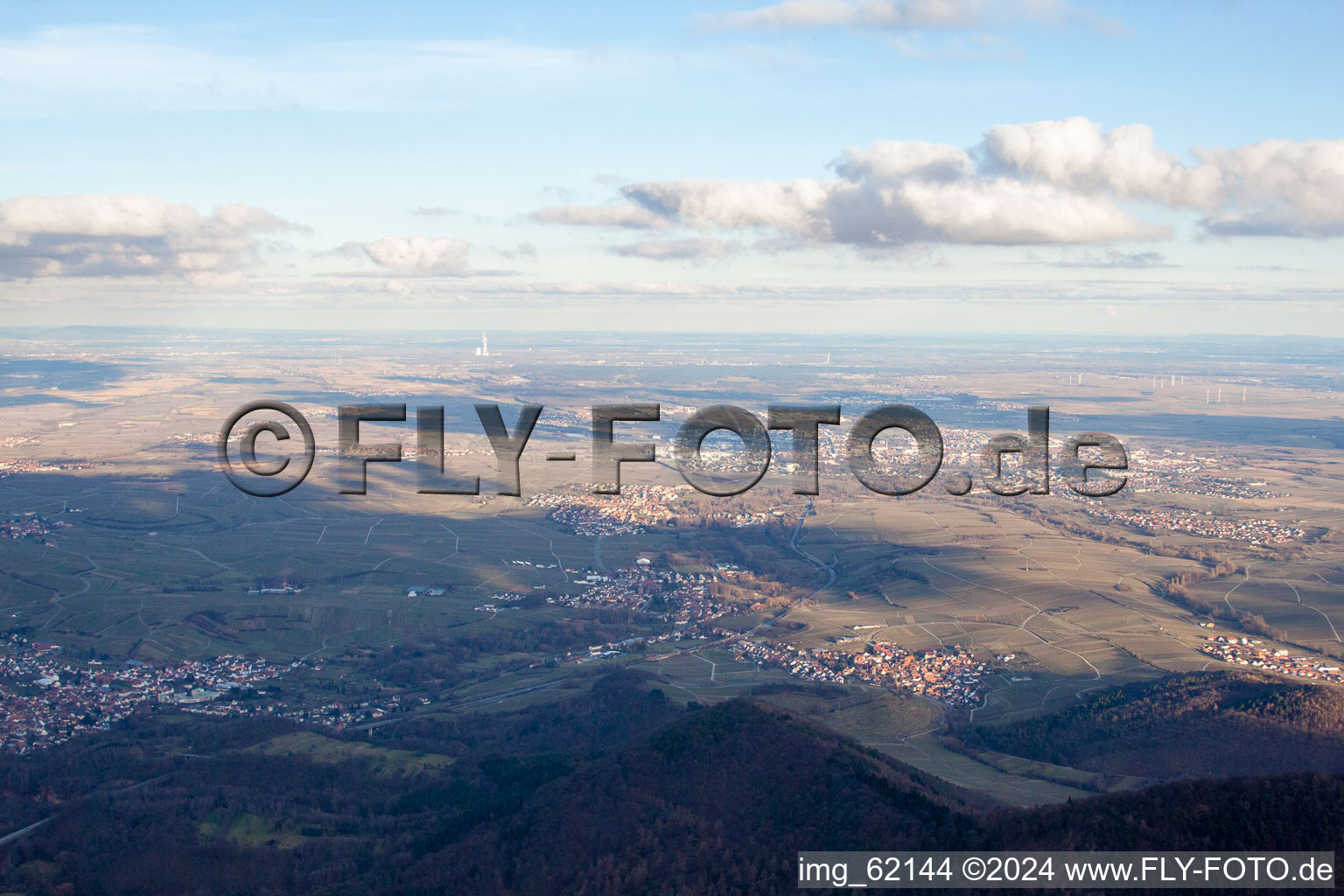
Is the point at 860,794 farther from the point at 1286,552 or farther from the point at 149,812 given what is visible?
the point at 1286,552

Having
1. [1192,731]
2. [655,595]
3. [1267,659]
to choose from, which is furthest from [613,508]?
[1192,731]

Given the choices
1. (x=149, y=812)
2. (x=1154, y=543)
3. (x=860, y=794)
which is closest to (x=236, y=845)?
(x=149, y=812)

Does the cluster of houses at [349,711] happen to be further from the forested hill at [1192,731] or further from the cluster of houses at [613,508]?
the cluster of houses at [613,508]

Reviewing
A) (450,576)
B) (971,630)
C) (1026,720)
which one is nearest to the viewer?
(1026,720)

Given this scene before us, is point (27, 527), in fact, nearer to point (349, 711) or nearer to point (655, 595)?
point (349, 711)

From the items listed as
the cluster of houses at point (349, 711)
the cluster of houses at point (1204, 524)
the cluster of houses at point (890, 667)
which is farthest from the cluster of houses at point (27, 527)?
the cluster of houses at point (1204, 524)

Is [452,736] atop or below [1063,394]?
below
